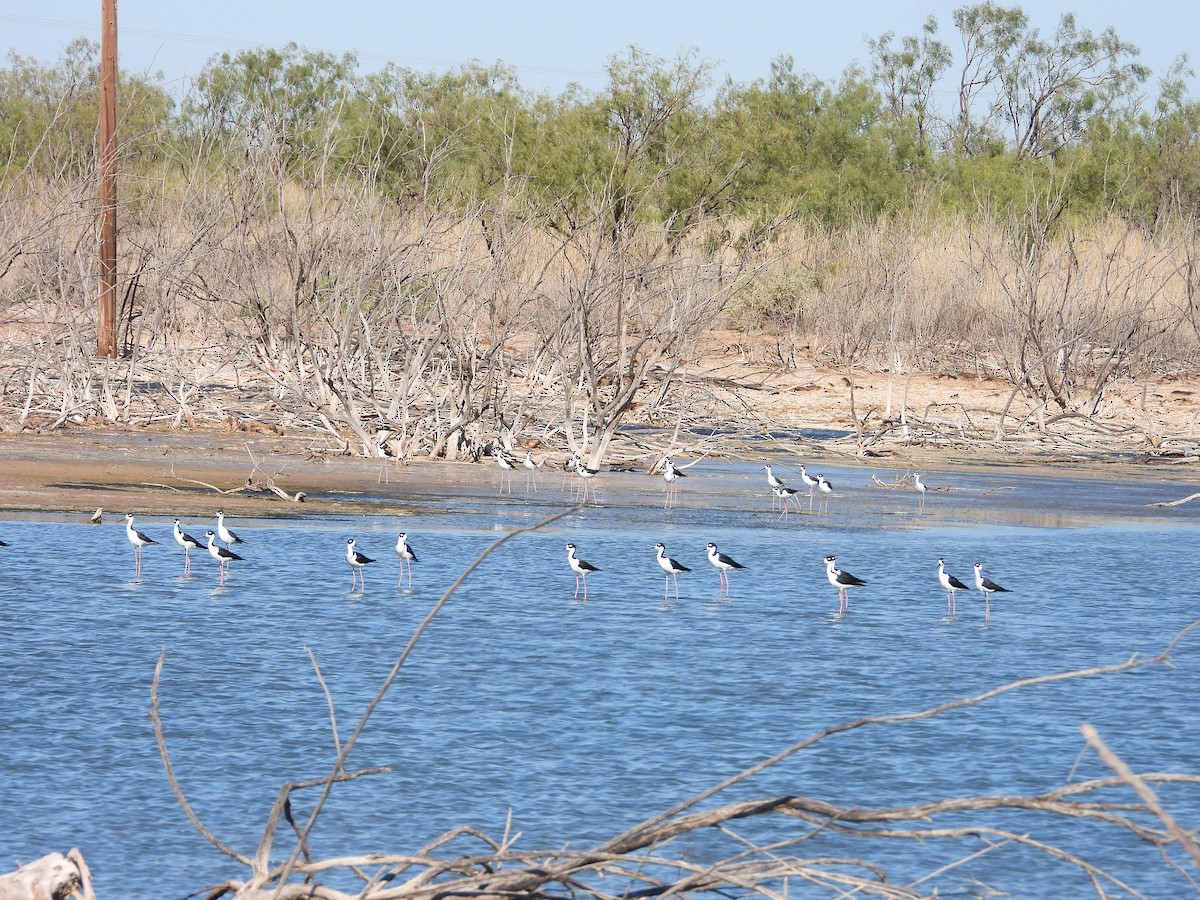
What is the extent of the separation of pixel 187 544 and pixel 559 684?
5034 millimetres

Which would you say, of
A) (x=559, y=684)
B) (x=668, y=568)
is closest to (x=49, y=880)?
(x=559, y=684)

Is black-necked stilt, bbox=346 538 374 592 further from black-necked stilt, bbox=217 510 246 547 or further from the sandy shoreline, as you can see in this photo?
the sandy shoreline

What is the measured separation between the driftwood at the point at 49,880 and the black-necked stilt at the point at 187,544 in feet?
28.0

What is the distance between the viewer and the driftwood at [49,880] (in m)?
4.61

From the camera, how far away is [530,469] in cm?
1984

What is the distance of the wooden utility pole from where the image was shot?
23455 mm

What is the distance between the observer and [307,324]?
20.9 meters

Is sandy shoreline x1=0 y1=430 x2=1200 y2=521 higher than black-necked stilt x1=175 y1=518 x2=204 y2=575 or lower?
higher

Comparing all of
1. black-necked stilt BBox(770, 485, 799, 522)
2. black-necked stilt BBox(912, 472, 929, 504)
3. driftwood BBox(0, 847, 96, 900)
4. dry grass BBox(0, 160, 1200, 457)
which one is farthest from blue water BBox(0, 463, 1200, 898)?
dry grass BBox(0, 160, 1200, 457)

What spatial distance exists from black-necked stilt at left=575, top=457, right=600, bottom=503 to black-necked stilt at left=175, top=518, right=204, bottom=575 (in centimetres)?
513

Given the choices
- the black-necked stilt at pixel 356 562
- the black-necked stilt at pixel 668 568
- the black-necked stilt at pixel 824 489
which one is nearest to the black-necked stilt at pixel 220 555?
the black-necked stilt at pixel 356 562

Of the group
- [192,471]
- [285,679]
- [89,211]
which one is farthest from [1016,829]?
[89,211]

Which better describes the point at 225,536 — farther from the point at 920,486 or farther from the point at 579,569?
the point at 920,486

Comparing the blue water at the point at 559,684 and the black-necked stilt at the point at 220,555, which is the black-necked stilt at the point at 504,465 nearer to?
the blue water at the point at 559,684
